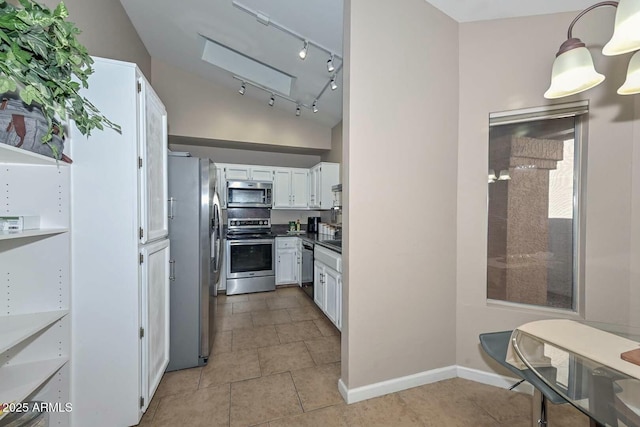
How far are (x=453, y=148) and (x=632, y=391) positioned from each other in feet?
5.31

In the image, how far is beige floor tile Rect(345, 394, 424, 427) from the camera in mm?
1555

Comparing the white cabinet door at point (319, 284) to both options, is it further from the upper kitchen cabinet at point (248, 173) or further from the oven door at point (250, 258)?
the upper kitchen cabinet at point (248, 173)

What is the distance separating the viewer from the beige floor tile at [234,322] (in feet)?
9.38

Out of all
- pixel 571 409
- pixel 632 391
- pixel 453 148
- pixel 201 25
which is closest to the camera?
pixel 632 391

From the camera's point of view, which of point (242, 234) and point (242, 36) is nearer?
point (242, 36)

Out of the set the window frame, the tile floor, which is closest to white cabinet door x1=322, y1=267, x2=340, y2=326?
the tile floor

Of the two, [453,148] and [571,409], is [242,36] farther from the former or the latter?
[571,409]

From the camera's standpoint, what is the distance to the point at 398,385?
1.84 metres

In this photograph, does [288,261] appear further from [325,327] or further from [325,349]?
[325,349]

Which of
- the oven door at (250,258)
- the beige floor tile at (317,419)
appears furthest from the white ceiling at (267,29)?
the beige floor tile at (317,419)

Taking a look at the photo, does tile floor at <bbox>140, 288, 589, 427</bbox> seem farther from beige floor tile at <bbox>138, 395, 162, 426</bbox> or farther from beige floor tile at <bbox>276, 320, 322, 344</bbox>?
beige floor tile at <bbox>276, 320, 322, 344</bbox>

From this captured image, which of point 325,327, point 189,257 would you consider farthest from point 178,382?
point 325,327

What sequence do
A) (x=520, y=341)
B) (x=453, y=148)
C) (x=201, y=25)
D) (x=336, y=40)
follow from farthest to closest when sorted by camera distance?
(x=201, y=25), (x=336, y=40), (x=453, y=148), (x=520, y=341)

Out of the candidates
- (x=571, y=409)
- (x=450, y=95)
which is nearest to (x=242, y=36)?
(x=450, y=95)
